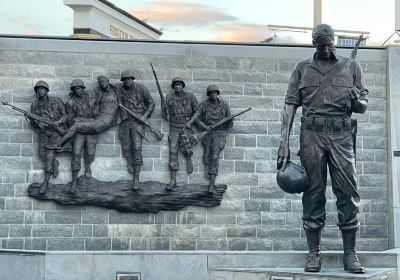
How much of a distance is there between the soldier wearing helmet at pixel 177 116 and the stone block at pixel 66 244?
5.46ft

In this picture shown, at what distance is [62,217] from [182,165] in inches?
82.2

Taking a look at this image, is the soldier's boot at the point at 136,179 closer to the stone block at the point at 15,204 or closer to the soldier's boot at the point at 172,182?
the soldier's boot at the point at 172,182

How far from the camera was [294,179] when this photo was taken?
32.3 feet

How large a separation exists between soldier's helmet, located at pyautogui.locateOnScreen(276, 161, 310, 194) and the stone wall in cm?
645

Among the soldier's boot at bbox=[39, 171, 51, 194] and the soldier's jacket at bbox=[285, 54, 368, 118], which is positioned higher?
the soldier's jacket at bbox=[285, 54, 368, 118]

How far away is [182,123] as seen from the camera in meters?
16.2

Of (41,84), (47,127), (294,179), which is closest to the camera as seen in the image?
(294,179)

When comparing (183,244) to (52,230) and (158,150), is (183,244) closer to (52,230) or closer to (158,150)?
(158,150)

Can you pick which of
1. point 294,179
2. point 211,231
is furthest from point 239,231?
point 294,179

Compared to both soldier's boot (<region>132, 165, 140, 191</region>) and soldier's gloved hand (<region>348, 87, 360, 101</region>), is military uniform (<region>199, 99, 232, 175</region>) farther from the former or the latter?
soldier's gloved hand (<region>348, 87, 360, 101</region>)

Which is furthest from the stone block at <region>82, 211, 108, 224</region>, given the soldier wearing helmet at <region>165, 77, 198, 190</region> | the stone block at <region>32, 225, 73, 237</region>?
the soldier wearing helmet at <region>165, 77, 198, 190</region>

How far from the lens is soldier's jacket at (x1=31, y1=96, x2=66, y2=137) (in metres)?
16.0

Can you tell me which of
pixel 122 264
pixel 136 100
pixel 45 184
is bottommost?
pixel 122 264

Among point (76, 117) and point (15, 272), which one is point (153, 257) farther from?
point (76, 117)
